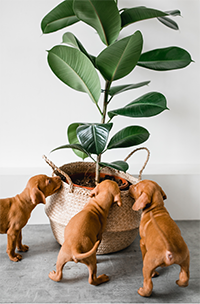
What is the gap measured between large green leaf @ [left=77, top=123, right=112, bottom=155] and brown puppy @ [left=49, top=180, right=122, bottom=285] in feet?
0.93

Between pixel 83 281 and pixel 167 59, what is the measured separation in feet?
4.12

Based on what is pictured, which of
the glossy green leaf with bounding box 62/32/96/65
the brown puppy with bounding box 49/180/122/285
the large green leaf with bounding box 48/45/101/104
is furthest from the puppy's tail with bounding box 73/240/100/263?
the glossy green leaf with bounding box 62/32/96/65

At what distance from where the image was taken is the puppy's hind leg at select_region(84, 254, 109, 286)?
111 centimetres

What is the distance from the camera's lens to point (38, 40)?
179cm

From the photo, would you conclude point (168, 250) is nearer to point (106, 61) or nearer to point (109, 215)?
point (109, 215)

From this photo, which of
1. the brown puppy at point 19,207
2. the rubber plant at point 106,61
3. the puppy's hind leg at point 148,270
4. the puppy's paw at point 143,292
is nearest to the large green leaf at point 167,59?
the rubber plant at point 106,61

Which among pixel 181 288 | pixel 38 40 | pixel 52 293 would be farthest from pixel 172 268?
pixel 38 40

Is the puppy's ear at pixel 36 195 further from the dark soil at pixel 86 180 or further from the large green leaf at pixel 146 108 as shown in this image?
the large green leaf at pixel 146 108

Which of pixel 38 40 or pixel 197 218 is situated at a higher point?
pixel 38 40

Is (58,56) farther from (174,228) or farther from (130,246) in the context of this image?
(130,246)

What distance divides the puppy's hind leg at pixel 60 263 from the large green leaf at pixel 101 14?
105 centimetres

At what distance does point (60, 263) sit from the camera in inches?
44.3

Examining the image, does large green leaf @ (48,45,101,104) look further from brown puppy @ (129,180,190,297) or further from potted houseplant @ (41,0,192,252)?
brown puppy @ (129,180,190,297)

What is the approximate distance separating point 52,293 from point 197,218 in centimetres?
129
